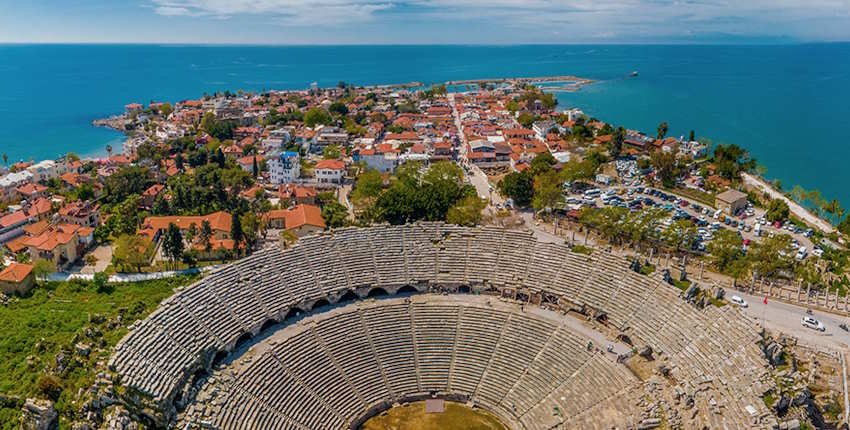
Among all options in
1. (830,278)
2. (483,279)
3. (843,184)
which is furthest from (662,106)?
(483,279)

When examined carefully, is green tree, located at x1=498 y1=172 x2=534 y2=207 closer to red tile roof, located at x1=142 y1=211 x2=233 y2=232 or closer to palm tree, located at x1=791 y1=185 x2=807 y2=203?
red tile roof, located at x1=142 y1=211 x2=233 y2=232

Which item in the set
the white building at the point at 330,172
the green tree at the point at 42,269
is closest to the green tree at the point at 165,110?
the white building at the point at 330,172

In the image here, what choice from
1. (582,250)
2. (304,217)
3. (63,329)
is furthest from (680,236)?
(63,329)

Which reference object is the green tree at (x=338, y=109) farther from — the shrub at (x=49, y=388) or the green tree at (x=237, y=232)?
the shrub at (x=49, y=388)

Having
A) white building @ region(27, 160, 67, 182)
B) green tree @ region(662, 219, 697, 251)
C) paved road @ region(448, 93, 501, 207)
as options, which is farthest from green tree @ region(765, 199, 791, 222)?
white building @ region(27, 160, 67, 182)

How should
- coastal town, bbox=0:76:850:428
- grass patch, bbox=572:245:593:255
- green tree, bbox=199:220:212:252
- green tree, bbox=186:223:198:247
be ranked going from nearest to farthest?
grass patch, bbox=572:245:593:255 < coastal town, bbox=0:76:850:428 < green tree, bbox=199:220:212:252 < green tree, bbox=186:223:198:247

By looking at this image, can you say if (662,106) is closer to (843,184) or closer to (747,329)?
(843,184)
